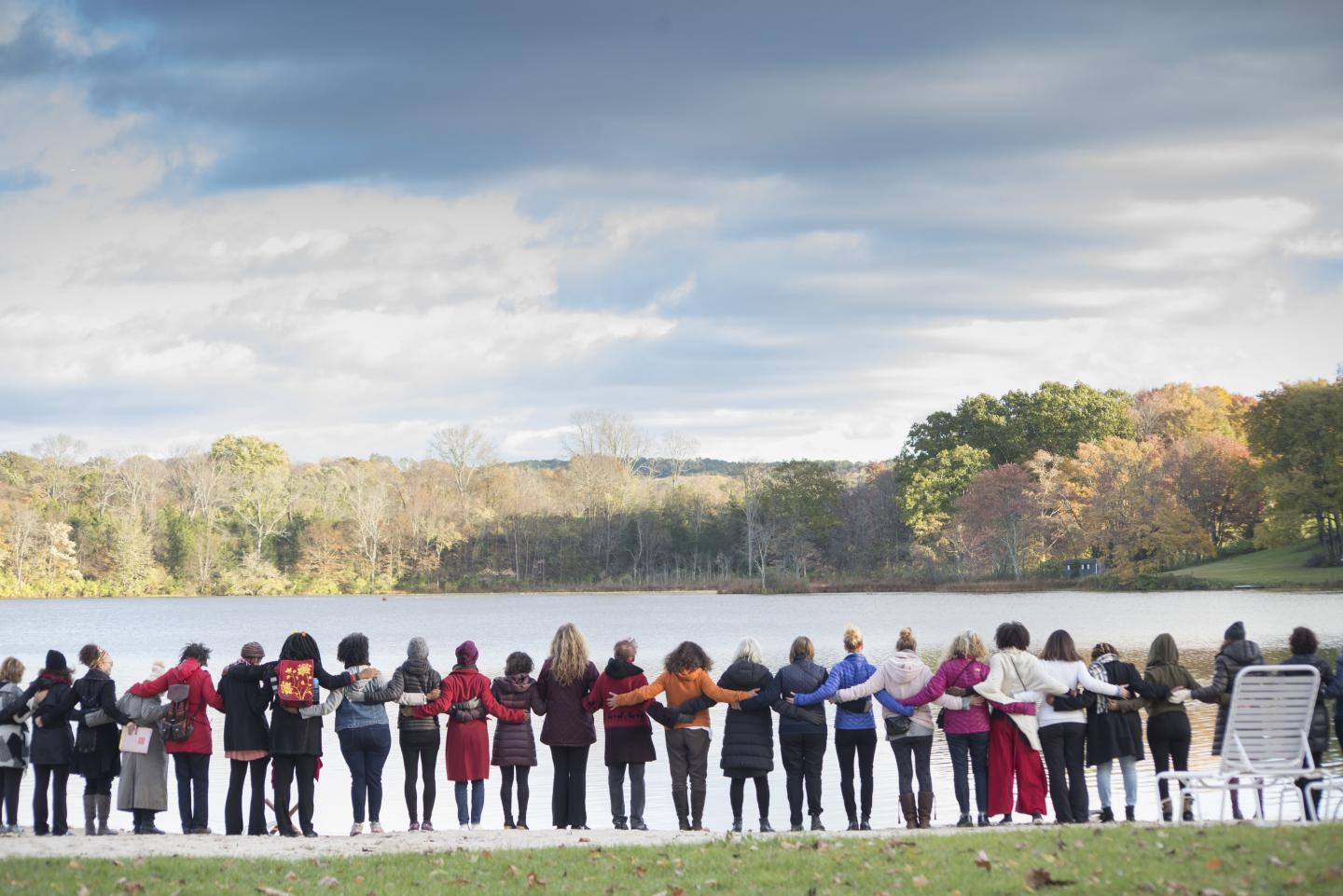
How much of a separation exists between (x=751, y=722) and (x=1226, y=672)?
3.72 m

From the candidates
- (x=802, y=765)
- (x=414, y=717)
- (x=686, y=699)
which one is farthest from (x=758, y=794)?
(x=414, y=717)

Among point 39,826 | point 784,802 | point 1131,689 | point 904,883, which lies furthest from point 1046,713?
point 39,826

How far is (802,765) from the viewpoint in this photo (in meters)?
10.5

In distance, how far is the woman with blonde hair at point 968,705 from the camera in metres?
9.97

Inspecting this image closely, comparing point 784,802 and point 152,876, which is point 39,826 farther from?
point 784,802

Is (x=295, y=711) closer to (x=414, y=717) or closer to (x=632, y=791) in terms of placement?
(x=414, y=717)

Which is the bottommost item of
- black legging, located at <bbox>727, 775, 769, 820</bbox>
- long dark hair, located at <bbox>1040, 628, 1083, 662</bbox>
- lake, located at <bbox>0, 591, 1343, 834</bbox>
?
lake, located at <bbox>0, 591, 1343, 834</bbox>

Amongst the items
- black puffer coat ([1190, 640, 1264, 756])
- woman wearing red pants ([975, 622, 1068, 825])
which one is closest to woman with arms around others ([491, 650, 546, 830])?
woman wearing red pants ([975, 622, 1068, 825])

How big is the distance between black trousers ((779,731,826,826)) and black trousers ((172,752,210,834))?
463cm

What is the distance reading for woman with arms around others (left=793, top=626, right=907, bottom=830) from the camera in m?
10.1

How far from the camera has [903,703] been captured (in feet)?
33.2

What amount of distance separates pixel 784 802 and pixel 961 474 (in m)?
62.6

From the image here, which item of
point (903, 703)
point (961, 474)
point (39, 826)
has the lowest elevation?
point (39, 826)

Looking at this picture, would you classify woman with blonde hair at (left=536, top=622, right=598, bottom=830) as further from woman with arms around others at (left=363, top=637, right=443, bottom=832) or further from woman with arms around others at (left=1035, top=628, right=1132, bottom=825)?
woman with arms around others at (left=1035, top=628, right=1132, bottom=825)
